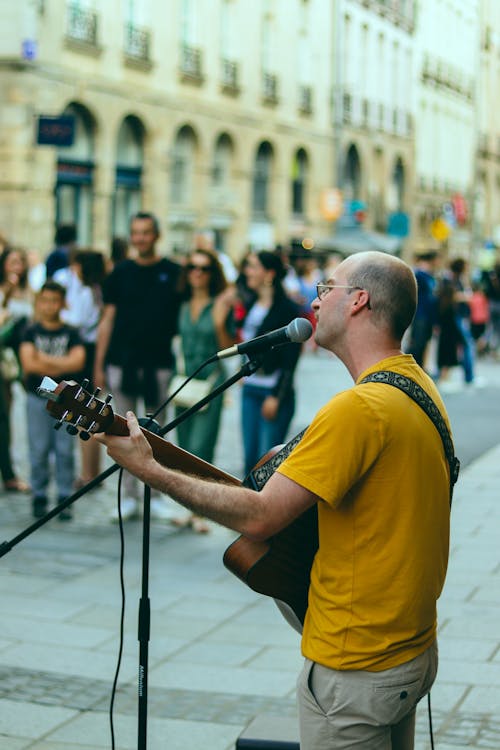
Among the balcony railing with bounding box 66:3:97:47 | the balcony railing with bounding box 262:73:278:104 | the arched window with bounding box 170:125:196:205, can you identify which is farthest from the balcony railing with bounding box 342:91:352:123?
the balcony railing with bounding box 66:3:97:47

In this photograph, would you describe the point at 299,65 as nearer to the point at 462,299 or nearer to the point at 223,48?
the point at 223,48

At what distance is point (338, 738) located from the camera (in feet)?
10.7

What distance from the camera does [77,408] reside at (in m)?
3.18

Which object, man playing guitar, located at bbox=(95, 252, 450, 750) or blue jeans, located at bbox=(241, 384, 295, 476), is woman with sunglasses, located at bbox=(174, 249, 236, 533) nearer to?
blue jeans, located at bbox=(241, 384, 295, 476)

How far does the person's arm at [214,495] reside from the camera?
10.4ft

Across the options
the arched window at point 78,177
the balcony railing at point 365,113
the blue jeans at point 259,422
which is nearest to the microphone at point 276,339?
the blue jeans at point 259,422

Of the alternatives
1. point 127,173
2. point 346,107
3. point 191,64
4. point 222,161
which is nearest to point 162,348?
point 127,173

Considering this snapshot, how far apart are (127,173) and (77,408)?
2833 cm

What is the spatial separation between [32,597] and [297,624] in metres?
4.22

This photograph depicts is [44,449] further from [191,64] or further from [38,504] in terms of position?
[191,64]

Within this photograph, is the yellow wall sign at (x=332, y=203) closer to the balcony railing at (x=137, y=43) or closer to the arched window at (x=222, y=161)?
the arched window at (x=222, y=161)

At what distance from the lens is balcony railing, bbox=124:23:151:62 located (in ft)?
101

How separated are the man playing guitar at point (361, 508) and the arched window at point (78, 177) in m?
25.4

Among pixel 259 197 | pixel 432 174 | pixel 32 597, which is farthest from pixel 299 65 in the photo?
pixel 32 597
